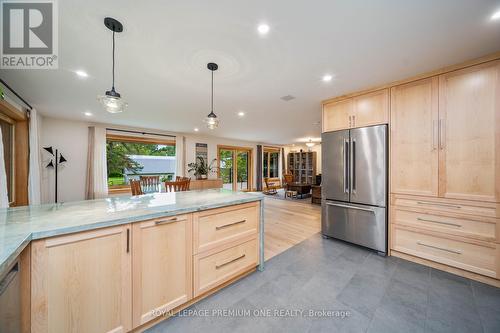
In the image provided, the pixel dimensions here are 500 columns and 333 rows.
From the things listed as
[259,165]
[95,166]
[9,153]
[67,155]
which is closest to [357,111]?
[9,153]

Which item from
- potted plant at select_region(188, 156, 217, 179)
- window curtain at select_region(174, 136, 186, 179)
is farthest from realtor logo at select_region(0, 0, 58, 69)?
potted plant at select_region(188, 156, 217, 179)

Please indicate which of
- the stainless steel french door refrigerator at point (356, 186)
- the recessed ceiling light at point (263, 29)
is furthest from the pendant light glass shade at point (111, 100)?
the stainless steel french door refrigerator at point (356, 186)

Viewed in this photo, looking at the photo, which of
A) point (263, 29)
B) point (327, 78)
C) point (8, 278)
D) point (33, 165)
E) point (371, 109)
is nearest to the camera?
point (8, 278)

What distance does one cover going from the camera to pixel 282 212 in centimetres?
503

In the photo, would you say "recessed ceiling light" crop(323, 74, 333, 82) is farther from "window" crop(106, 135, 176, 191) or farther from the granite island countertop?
"window" crop(106, 135, 176, 191)

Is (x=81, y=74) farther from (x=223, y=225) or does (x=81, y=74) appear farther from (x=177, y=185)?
(x=223, y=225)

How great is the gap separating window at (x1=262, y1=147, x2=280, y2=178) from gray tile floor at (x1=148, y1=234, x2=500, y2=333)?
287 inches

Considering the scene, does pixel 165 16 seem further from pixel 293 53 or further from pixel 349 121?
pixel 349 121

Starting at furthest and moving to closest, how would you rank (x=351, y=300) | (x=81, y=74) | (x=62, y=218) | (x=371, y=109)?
1. (x=371, y=109)
2. (x=81, y=74)
3. (x=351, y=300)
4. (x=62, y=218)

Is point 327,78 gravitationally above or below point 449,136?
above

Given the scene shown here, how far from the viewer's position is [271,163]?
997cm

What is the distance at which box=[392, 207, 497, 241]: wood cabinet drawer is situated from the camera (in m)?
1.97

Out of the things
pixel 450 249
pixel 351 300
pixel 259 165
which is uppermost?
pixel 259 165

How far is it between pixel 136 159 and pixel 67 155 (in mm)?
1568
